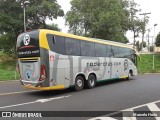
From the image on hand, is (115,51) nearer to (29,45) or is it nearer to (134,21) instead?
(29,45)

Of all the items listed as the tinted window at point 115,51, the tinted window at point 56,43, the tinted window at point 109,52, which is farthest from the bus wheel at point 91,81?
the tinted window at point 115,51

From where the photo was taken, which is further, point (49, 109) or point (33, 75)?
point (33, 75)

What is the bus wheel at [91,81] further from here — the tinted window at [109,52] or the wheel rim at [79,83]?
the tinted window at [109,52]

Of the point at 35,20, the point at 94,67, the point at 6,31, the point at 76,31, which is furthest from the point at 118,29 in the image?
the point at 94,67

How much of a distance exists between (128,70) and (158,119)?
13.4 meters

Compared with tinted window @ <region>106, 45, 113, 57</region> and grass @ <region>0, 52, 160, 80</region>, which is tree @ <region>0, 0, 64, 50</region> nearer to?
grass @ <region>0, 52, 160, 80</region>

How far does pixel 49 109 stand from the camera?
29.6ft

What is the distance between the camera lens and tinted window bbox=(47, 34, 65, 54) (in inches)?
476

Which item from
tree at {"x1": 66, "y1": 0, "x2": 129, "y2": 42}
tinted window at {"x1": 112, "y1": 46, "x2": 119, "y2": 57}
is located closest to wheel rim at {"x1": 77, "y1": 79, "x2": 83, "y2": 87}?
tinted window at {"x1": 112, "y1": 46, "x2": 119, "y2": 57}

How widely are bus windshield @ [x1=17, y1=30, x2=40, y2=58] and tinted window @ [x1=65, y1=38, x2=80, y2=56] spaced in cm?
191

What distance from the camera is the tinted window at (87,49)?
571 inches

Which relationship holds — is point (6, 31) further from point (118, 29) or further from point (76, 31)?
→ point (118, 29)

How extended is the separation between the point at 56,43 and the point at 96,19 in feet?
87.5

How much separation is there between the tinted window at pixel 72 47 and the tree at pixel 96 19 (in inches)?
894
